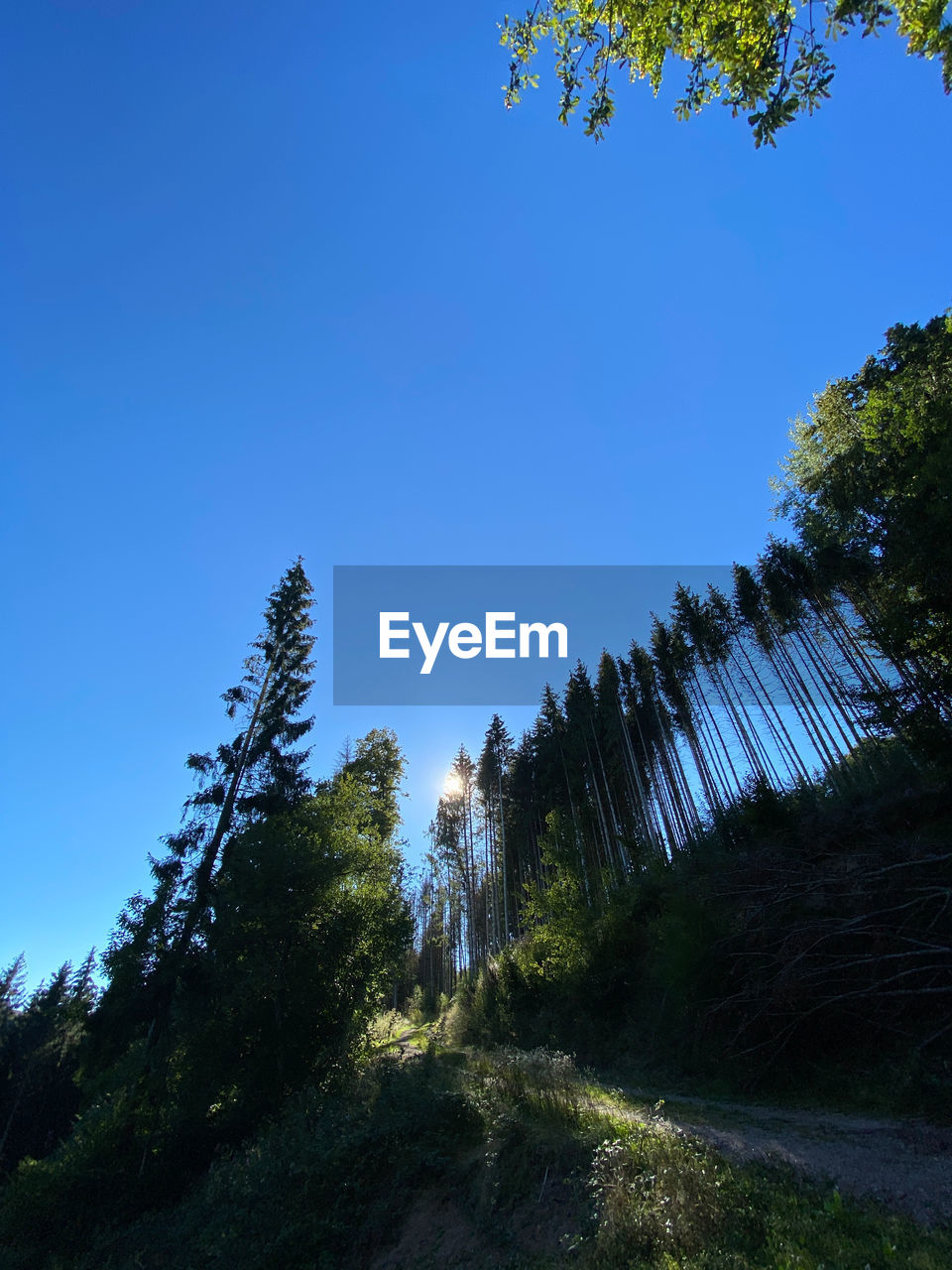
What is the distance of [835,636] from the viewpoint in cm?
2608

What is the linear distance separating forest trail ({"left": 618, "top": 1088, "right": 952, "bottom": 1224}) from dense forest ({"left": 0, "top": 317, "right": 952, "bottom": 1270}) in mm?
1251

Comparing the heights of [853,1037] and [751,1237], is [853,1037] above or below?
above

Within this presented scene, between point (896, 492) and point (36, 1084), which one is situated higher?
point (896, 492)

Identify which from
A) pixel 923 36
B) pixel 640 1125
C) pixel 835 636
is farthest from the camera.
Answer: pixel 835 636

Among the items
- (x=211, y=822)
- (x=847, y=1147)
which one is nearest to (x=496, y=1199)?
(x=847, y=1147)

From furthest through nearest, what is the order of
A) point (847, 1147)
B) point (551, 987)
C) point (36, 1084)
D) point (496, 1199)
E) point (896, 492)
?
point (36, 1084) → point (551, 987) → point (896, 492) → point (496, 1199) → point (847, 1147)

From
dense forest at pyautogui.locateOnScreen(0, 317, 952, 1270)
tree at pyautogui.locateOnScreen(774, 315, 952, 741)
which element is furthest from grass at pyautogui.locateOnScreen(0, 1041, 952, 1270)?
tree at pyautogui.locateOnScreen(774, 315, 952, 741)

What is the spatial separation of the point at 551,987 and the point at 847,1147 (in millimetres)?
17342

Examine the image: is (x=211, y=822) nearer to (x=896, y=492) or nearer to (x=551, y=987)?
(x=551, y=987)

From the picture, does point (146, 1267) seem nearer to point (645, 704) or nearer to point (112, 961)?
point (112, 961)

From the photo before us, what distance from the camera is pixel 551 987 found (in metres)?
22.5

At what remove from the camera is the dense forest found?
343 inches

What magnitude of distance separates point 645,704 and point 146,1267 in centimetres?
3369

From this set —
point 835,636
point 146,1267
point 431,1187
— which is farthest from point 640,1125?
point 835,636
